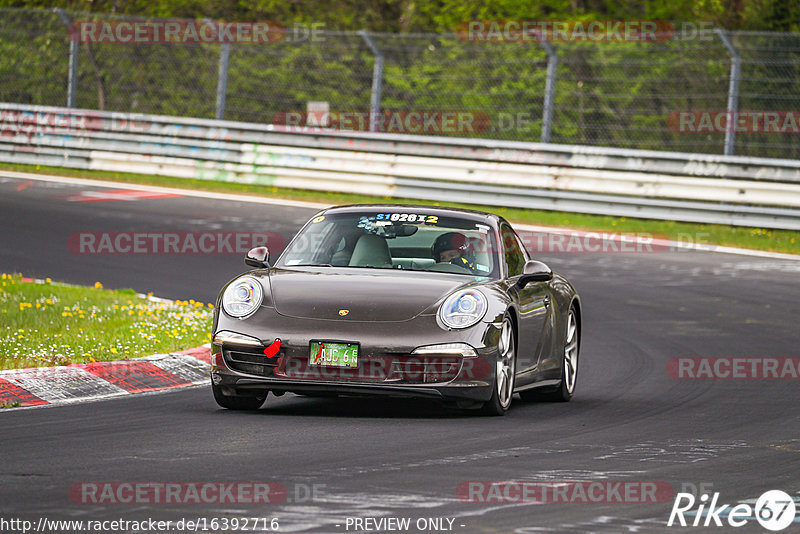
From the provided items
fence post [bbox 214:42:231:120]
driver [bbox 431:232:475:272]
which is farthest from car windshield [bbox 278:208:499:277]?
fence post [bbox 214:42:231:120]

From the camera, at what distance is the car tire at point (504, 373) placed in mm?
8727

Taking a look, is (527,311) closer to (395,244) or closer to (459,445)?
(395,244)

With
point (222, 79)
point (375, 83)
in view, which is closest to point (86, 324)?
point (375, 83)

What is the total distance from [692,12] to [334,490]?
31770mm

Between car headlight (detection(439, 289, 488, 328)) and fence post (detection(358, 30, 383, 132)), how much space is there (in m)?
14.4

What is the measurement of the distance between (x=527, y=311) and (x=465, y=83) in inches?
536

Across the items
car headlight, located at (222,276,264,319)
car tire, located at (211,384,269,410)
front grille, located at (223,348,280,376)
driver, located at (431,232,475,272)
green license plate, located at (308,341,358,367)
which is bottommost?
car tire, located at (211,384,269,410)

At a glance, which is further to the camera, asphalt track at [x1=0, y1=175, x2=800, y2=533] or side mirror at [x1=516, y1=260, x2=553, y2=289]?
side mirror at [x1=516, y1=260, x2=553, y2=289]

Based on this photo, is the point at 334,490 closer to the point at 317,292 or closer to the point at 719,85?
the point at 317,292

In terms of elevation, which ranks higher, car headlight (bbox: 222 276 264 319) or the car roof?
the car roof

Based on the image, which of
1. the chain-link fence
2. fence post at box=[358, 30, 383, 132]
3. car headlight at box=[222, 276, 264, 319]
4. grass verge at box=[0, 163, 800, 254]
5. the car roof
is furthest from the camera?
fence post at box=[358, 30, 383, 132]

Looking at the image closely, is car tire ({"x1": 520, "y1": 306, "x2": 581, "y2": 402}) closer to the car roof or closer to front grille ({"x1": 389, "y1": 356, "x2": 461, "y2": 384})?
the car roof

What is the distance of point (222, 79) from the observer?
80.6 ft

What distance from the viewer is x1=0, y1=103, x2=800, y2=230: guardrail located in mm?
20281
